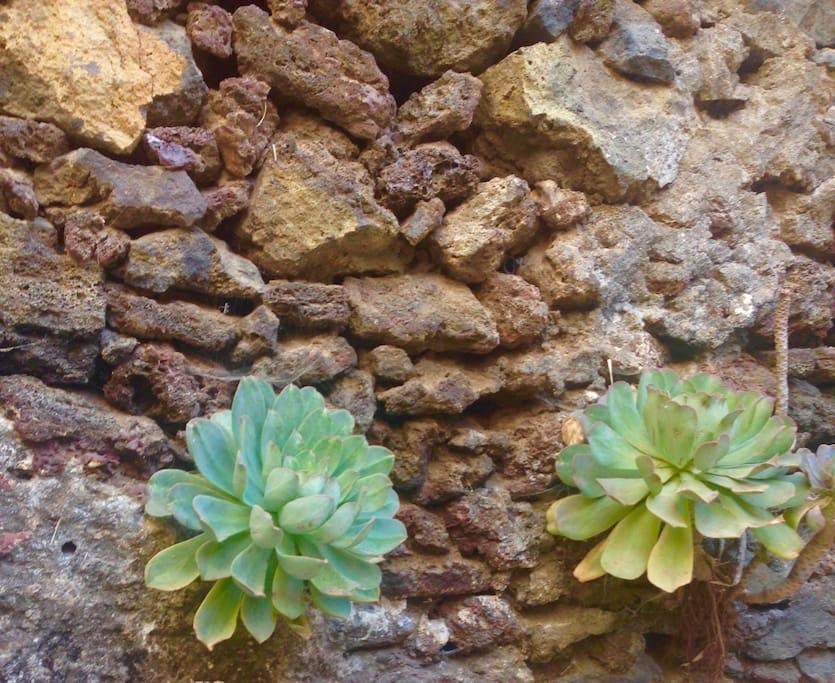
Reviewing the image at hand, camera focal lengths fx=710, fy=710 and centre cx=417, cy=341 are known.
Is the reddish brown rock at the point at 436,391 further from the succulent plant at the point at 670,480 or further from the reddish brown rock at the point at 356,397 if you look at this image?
the succulent plant at the point at 670,480

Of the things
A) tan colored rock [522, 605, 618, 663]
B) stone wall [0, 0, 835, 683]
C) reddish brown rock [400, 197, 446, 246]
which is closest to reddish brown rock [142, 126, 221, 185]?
stone wall [0, 0, 835, 683]

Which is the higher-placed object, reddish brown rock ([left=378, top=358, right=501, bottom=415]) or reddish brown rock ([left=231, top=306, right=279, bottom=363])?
reddish brown rock ([left=231, top=306, right=279, bottom=363])

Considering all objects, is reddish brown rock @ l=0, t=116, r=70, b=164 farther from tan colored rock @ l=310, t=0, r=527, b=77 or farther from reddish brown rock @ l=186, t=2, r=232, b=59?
tan colored rock @ l=310, t=0, r=527, b=77

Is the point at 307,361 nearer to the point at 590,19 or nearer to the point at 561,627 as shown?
the point at 561,627

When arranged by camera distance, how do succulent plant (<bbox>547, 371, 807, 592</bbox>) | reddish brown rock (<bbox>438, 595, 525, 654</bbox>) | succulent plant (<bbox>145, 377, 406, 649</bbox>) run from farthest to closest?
1. reddish brown rock (<bbox>438, 595, 525, 654</bbox>)
2. succulent plant (<bbox>547, 371, 807, 592</bbox>)
3. succulent plant (<bbox>145, 377, 406, 649</bbox>)

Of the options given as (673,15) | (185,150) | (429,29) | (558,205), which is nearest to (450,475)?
(558,205)

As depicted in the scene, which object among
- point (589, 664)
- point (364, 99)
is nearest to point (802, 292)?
point (589, 664)
